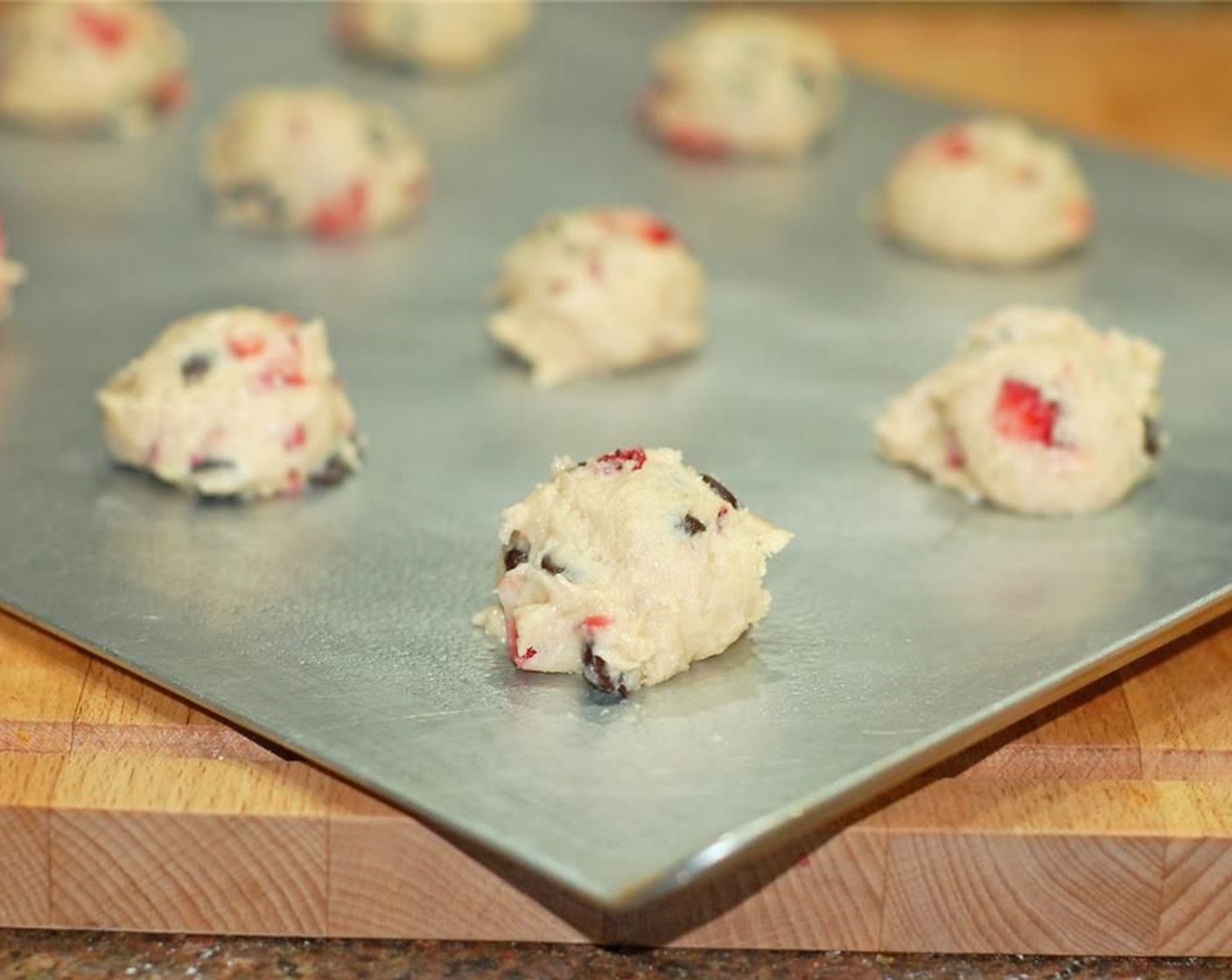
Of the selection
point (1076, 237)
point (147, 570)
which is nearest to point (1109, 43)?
point (1076, 237)

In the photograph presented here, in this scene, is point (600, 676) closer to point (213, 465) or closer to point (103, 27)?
point (213, 465)

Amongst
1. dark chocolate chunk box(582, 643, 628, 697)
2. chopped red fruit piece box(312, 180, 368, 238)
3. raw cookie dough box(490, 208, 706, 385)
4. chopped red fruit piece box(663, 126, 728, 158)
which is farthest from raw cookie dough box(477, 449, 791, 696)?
chopped red fruit piece box(663, 126, 728, 158)

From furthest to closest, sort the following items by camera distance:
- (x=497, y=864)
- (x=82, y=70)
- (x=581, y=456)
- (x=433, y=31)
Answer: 1. (x=433, y=31)
2. (x=82, y=70)
3. (x=581, y=456)
4. (x=497, y=864)

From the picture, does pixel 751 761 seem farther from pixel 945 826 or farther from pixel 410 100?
pixel 410 100

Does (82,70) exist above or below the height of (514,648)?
below

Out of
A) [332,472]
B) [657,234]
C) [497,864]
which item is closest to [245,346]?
[332,472]

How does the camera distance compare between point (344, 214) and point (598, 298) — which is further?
point (344, 214)
